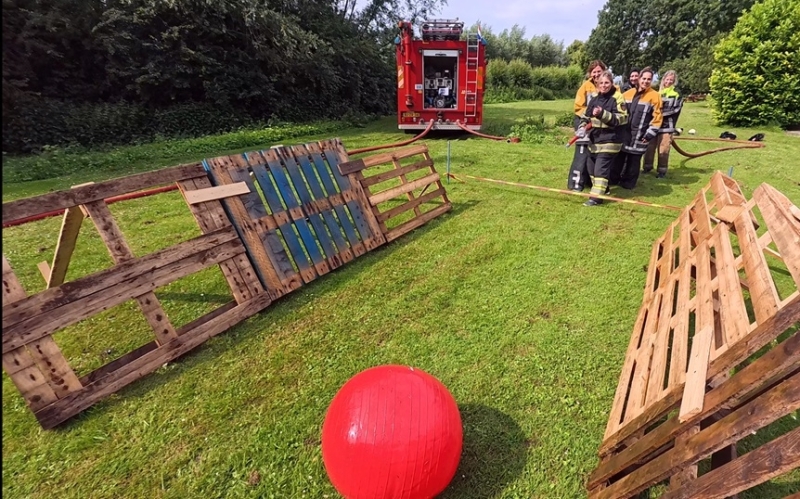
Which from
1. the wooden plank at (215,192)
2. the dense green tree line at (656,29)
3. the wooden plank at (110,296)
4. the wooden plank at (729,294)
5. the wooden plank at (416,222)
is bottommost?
the wooden plank at (416,222)

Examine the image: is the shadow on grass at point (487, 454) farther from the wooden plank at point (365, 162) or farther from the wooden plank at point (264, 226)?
the wooden plank at point (365, 162)

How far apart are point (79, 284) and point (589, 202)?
666 cm

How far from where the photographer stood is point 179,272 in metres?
3.50

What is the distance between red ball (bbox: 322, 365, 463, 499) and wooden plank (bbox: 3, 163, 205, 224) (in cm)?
242

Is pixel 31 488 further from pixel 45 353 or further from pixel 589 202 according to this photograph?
pixel 589 202

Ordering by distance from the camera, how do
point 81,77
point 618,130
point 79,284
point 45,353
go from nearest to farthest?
point 45,353 < point 79,284 < point 618,130 < point 81,77

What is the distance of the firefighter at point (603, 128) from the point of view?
6.18 meters

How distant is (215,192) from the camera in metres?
3.80

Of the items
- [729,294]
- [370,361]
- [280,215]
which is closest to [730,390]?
[729,294]

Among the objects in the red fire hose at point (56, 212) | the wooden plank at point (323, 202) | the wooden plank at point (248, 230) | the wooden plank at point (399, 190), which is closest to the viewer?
the red fire hose at point (56, 212)

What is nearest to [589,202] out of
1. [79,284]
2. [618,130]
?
[618,130]

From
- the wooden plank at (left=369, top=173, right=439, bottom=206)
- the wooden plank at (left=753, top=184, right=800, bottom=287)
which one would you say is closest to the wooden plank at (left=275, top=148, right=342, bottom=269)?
the wooden plank at (left=369, top=173, right=439, bottom=206)

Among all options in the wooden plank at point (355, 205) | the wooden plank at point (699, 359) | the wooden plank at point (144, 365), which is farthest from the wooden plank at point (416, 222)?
the wooden plank at point (699, 359)

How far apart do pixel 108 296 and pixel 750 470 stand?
3870 mm
